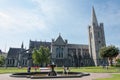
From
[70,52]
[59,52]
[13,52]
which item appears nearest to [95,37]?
[70,52]

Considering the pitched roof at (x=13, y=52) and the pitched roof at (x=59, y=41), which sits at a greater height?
the pitched roof at (x=59, y=41)

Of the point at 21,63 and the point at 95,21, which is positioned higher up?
the point at 95,21

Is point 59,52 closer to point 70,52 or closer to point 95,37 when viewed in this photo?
point 70,52

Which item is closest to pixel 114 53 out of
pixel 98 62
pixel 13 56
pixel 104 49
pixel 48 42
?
pixel 104 49

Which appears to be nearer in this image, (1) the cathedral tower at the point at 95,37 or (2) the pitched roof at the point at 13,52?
(2) the pitched roof at the point at 13,52

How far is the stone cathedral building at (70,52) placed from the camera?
9344 cm

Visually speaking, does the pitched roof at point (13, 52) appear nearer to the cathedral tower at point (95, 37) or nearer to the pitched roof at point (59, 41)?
the pitched roof at point (59, 41)

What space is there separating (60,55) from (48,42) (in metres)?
18.5

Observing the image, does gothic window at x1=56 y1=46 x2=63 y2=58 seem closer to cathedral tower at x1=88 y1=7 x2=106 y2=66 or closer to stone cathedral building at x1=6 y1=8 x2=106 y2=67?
stone cathedral building at x1=6 y1=8 x2=106 y2=67

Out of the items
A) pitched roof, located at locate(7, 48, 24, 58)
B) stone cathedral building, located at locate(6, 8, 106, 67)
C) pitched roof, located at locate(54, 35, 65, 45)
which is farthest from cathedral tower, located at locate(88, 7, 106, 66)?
pitched roof, located at locate(7, 48, 24, 58)

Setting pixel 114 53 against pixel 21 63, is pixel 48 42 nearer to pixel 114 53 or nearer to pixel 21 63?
pixel 21 63

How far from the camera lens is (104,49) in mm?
80062

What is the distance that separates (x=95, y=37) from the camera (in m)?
106

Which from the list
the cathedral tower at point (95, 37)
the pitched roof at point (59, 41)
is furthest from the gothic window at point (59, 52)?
the cathedral tower at point (95, 37)
